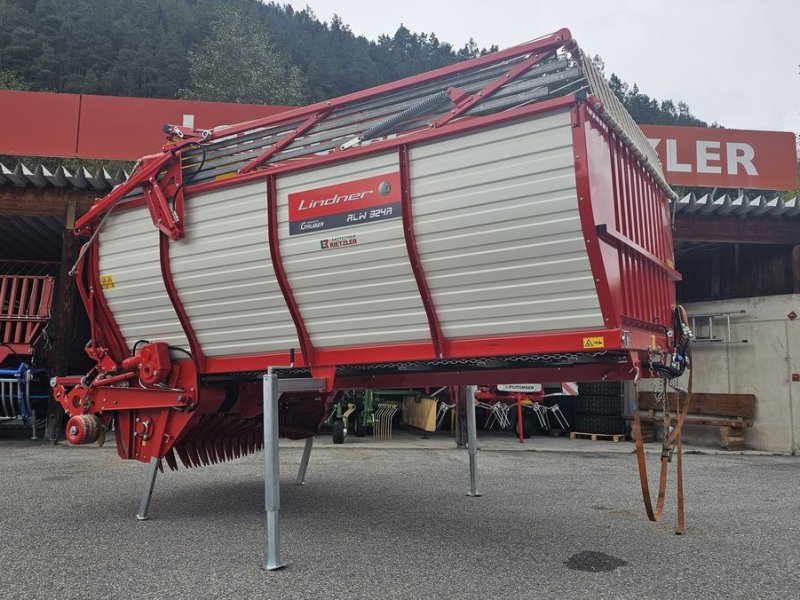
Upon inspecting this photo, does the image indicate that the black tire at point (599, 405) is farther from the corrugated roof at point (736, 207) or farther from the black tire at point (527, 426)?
the corrugated roof at point (736, 207)

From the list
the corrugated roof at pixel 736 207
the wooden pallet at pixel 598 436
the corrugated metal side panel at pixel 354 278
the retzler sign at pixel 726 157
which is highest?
the retzler sign at pixel 726 157

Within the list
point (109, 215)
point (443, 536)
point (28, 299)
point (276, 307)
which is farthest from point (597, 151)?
point (28, 299)

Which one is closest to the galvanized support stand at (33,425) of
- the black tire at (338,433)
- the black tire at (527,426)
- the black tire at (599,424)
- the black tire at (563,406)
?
the black tire at (338,433)

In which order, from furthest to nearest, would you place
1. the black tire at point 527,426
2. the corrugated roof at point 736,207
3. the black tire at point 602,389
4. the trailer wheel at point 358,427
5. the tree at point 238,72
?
1. the tree at point 238,72
2. the black tire at point 527,426
3. the black tire at point 602,389
4. the trailer wheel at point 358,427
5. the corrugated roof at point 736,207

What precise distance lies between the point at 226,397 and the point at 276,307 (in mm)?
1225

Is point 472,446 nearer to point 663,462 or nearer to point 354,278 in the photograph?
point 663,462

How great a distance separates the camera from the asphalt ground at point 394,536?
3.33 meters

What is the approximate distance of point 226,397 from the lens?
501 centimetres

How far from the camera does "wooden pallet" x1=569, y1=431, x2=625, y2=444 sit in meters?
11.5

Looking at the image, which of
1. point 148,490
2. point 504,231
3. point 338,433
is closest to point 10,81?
point 338,433

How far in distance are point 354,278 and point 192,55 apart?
3419 centimetres

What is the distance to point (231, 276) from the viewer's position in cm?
433

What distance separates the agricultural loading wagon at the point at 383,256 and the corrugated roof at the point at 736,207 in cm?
555

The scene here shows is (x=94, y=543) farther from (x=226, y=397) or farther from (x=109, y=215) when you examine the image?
(x=109, y=215)
